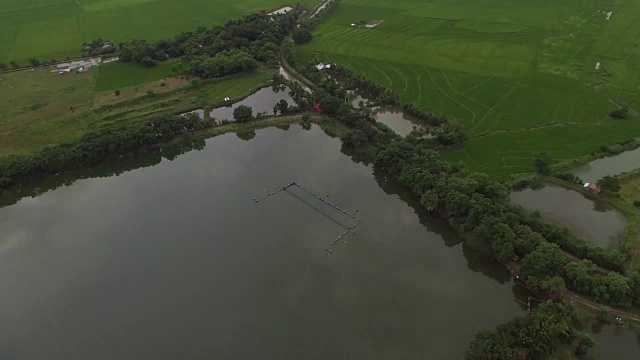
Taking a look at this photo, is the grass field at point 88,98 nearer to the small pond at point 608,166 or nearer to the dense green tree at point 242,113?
the dense green tree at point 242,113

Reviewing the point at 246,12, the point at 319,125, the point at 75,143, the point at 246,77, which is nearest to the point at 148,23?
the point at 246,12

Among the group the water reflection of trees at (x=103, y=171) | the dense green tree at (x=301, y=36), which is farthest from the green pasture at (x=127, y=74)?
the dense green tree at (x=301, y=36)

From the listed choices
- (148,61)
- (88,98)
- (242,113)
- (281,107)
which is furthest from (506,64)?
(88,98)

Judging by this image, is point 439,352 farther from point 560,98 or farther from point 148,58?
point 148,58

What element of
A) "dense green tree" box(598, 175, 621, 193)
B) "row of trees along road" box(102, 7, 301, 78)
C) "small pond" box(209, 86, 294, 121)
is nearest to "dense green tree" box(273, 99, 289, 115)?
"small pond" box(209, 86, 294, 121)

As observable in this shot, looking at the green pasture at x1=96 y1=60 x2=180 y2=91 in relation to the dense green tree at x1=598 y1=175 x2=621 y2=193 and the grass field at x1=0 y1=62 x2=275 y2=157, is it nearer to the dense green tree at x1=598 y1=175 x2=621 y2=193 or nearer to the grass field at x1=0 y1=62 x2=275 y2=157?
the grass field at x1=0 y1=62 x2=275 y2=157
